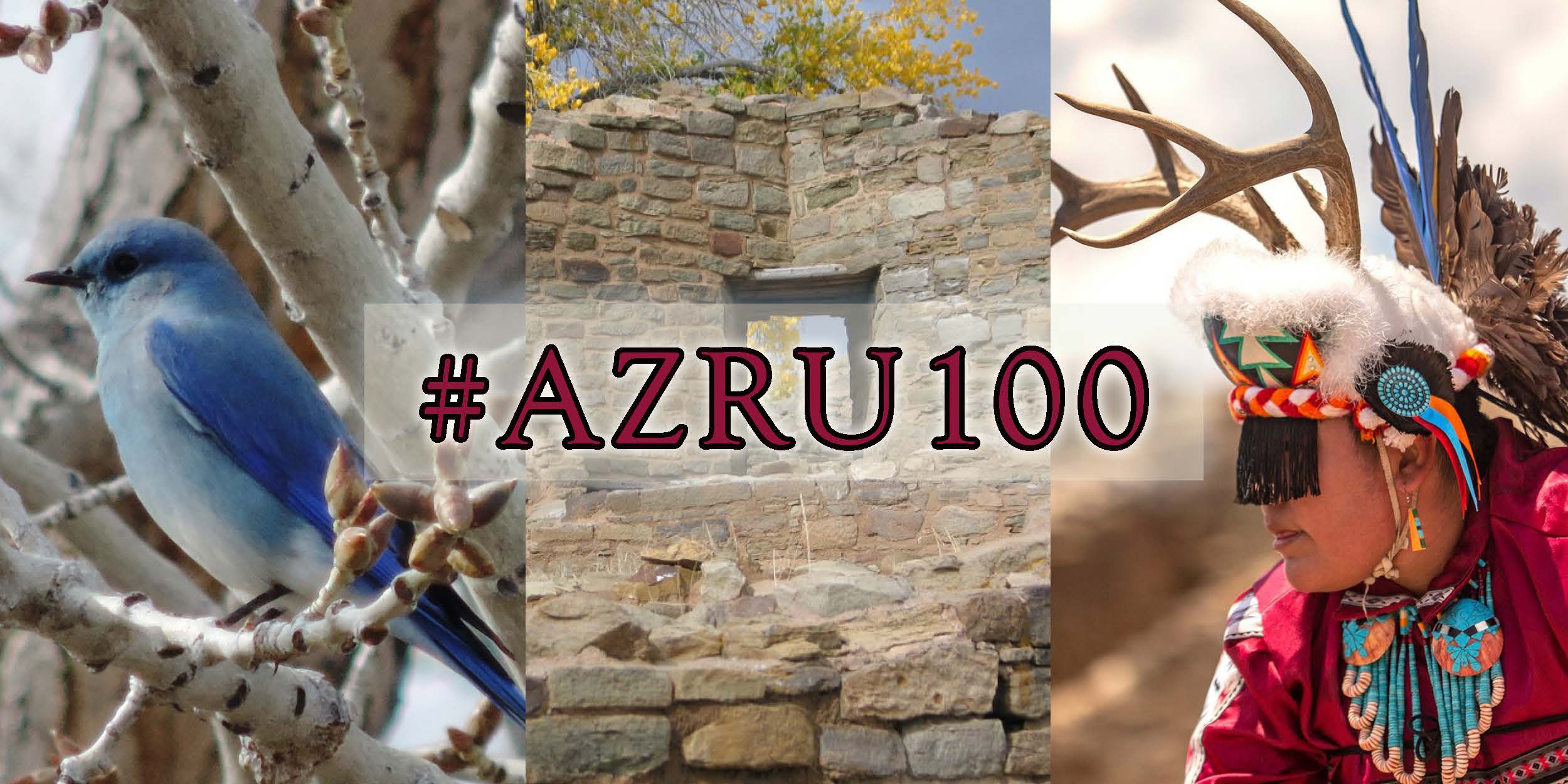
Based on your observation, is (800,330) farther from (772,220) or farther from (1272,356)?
(1272,356)

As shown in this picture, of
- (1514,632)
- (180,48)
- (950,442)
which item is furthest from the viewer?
(950,442)

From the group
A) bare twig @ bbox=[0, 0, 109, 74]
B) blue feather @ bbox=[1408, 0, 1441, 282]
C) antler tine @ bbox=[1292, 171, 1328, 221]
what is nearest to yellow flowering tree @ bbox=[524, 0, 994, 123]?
bare twig @ bbox=[0, 0, 109, 74]

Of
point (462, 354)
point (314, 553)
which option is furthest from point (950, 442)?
point (314, 553)

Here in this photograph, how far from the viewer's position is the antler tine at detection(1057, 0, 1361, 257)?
48.6 inches

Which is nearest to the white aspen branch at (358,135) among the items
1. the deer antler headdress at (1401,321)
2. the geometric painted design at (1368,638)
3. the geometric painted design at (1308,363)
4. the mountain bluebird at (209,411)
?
the mountain bluebird at (209,411)

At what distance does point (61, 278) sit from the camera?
1514 mm

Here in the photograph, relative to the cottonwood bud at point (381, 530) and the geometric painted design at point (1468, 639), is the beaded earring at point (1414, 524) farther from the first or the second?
the cottonwood bud at point (381, 530)

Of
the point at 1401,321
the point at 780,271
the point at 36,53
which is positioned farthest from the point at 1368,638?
the point at 780,271

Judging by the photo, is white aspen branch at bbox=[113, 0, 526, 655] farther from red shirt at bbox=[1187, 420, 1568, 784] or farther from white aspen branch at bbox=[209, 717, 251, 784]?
red shirt at bbox=[1187, 420, 1568, 784]

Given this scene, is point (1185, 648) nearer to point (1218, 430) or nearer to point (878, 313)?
point (1218, 430)

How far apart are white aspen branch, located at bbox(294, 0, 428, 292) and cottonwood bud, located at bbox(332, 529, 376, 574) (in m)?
0.96

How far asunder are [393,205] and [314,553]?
0.57 m

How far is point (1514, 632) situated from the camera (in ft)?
3.41

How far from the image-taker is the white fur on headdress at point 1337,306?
100 centimetres
